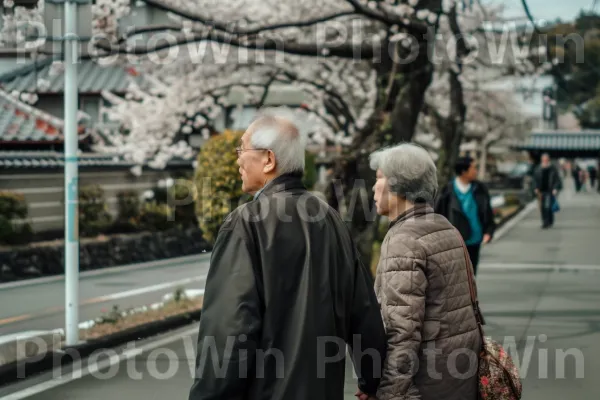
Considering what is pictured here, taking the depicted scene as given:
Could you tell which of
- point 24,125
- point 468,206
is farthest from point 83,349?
point 24,125

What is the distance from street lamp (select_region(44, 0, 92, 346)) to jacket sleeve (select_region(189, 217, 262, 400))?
19.5ft

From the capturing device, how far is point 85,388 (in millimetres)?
7441

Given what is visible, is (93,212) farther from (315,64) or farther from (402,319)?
(402,319)

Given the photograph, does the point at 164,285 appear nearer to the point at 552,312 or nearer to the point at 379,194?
the point at 552,312

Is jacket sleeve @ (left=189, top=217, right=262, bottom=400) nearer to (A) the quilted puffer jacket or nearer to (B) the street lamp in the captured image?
(A) the quilted puffer jacket

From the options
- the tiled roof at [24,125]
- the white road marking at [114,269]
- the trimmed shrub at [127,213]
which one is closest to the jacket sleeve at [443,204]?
the white road marking at [114,269]

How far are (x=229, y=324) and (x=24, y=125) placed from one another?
15.5 metres

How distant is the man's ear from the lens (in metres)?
3.40

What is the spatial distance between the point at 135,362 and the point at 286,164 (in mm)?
5575

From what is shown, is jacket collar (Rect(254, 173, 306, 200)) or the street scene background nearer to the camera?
jacket collar (Rect(254, 173, 306, 200))

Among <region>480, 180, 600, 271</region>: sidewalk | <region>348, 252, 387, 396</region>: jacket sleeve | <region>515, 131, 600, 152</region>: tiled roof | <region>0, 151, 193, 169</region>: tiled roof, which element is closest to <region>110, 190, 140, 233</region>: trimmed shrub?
<region>0, 151, 193, 169</region>: tiled roof

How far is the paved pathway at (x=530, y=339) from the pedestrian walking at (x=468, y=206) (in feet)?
3.34

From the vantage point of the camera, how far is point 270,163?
11.2 ft

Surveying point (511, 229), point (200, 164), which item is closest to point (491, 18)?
point (511, 229)
